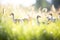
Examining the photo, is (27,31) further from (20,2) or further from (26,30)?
(20,2)

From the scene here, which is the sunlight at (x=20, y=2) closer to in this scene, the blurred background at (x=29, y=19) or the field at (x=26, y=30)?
the blurred background at (x=29, y=19)

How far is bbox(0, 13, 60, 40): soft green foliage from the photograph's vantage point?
1568 mm

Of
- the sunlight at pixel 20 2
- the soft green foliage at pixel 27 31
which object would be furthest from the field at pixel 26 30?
the sunlight at pixel 20 2

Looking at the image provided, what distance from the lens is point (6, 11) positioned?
1.61 meters

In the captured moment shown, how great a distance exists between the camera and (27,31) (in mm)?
1591

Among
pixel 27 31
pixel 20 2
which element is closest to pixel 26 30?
pixel 27 31

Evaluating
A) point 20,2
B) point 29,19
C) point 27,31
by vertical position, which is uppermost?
point 20,2

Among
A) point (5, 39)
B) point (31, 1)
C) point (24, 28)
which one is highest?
point (31, 1)

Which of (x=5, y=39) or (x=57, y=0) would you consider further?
(x=57, y=0)

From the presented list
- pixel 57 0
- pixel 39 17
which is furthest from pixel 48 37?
pixel 57 0

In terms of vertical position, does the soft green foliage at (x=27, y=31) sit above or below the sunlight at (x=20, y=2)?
below

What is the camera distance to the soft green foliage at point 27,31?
1568 mm

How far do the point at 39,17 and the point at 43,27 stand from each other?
0.11m

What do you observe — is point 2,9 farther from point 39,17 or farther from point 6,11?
point 39,17
